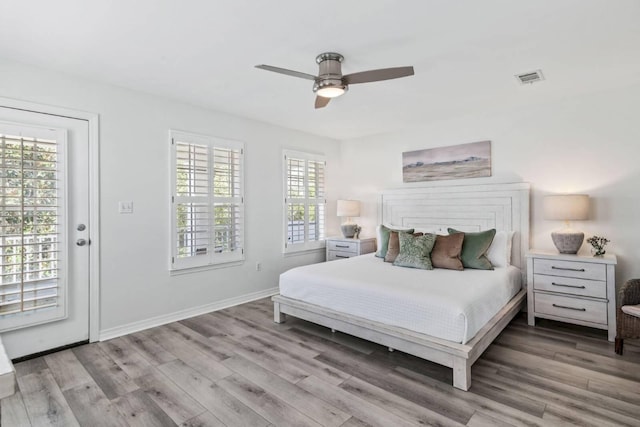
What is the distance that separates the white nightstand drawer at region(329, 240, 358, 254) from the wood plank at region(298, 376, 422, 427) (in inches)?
110

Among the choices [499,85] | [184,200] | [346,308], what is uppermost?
[499,85]

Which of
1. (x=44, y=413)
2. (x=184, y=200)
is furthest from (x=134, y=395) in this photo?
(x=184, y=200)

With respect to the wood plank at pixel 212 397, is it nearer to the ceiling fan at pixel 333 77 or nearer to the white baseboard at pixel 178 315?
the white baseboard at pixel 178 315

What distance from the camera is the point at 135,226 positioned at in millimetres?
3611

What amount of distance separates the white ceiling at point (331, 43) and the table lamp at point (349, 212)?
Answer: 78.1 inches

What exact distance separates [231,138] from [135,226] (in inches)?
62.7

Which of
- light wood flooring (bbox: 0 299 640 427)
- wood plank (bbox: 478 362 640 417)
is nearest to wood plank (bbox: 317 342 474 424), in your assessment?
light wood flooring (bbox: 0 299 640 427)

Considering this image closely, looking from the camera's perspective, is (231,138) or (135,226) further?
(231,138)

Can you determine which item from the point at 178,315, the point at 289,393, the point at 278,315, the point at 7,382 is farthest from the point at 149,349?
the point at 7,382

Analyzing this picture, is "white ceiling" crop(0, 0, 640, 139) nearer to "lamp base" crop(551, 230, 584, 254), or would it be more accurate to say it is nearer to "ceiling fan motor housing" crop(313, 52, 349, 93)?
"ceiling fan motor housing" crop(313, 52, 349, 93)

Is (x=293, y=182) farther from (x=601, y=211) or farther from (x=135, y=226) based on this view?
(x=601, y=211)

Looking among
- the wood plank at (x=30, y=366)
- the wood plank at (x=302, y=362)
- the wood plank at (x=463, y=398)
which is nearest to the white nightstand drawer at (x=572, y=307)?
the wood plank at (x=463, y=398)

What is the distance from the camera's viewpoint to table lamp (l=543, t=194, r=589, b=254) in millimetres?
3482

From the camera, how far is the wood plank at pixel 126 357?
8.96ft
